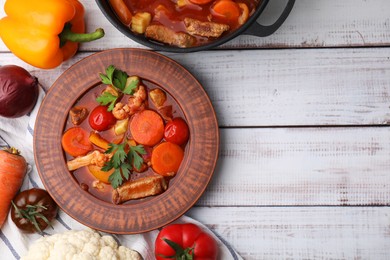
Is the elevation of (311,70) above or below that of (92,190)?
above

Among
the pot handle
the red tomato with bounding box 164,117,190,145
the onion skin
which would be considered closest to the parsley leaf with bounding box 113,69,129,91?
the red tomato with bounding box 164,117,190,145

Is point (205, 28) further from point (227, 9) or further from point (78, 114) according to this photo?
point (78, 114)

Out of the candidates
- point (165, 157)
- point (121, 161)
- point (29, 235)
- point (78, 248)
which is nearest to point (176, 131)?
point (165, 157)

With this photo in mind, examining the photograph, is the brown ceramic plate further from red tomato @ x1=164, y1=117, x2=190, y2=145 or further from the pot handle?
the pot handle

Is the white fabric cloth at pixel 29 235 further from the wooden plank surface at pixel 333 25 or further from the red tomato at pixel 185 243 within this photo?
the wooden plank surface at pixel 333 25

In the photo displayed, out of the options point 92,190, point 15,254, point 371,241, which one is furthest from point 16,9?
point 371,241

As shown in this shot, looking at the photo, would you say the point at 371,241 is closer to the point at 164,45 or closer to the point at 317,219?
the point at 317,219
